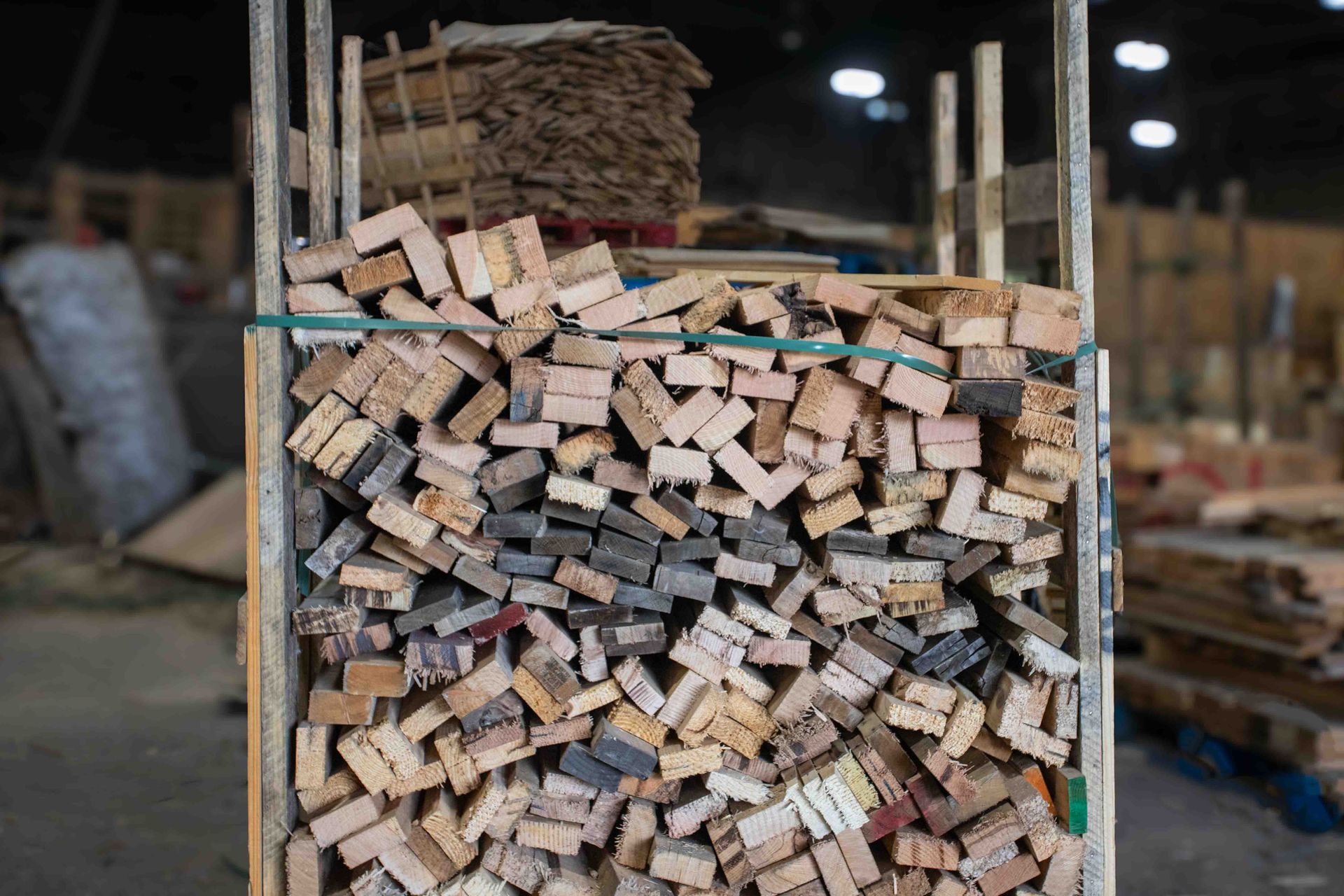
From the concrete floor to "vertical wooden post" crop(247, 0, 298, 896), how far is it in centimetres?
148

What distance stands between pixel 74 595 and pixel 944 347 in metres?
7.95

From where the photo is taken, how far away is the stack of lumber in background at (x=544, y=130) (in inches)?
157

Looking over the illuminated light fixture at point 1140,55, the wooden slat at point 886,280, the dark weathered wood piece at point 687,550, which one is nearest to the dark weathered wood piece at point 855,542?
the dark weathered wood piece at point 687,550

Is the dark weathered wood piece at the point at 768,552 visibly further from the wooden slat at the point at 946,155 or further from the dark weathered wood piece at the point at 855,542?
the wooden slat at the point at 946,155

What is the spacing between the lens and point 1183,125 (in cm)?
1219

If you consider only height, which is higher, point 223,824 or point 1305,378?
point 1305,378

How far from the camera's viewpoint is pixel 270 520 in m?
2.81

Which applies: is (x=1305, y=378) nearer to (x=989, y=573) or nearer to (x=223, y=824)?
(x=989, y=573)

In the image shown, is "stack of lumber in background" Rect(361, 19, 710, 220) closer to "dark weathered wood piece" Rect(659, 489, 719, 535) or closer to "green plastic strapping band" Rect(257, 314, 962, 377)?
"green plastic strapping band" Rect(257, 314, 962, 377)

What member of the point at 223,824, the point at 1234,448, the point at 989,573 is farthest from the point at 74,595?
the point at 1234,448

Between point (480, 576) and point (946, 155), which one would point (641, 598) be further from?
point (946, 155)

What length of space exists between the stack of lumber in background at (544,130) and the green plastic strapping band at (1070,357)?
1.79m

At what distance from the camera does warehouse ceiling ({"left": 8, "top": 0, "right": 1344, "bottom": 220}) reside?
11.1m

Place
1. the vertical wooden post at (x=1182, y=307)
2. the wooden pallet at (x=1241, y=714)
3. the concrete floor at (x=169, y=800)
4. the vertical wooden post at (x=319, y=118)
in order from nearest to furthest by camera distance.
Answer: the vertical wooden post at (x=319, y=118)
the concrete floor at (x=169, y=800)
the wooden pallet at (x=1241, y=714)
the vertical wooden post at (x=1182, y=307)
